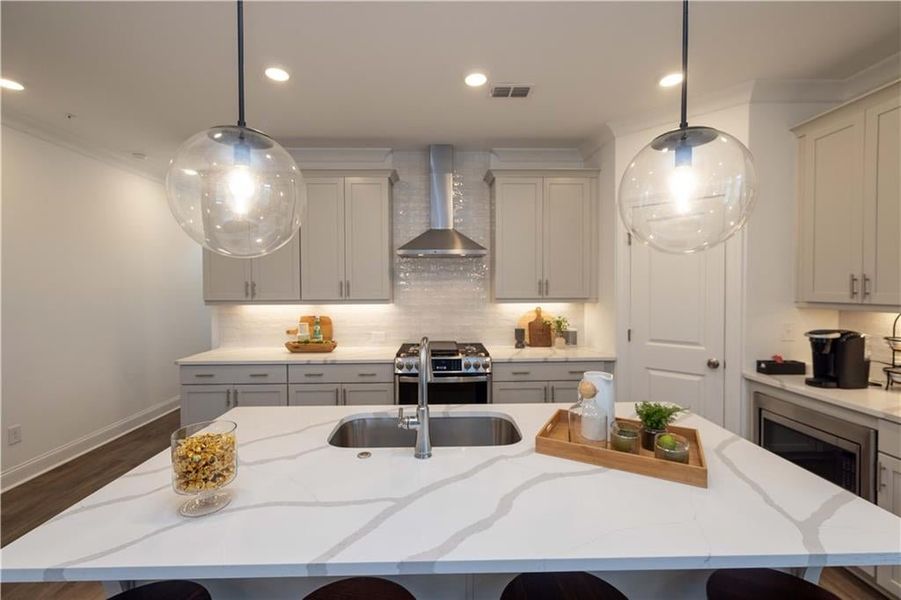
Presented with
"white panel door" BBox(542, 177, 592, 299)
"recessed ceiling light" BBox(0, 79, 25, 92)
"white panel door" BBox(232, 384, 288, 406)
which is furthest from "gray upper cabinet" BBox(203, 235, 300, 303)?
"white panel door" BBox(542, 177, 592, 299)

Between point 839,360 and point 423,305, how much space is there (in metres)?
2.92

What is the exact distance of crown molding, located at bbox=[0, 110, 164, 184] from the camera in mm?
2904

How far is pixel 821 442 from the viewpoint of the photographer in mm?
2080

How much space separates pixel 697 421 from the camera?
1.69 meters

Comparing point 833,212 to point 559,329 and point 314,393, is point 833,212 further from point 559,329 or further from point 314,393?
point 314,393

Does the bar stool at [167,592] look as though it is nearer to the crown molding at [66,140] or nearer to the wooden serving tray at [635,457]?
the wooden serving tray at [635,457]

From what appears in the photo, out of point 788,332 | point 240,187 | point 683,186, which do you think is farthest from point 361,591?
point 788,332

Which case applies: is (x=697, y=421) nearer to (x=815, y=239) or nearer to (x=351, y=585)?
(x=351, y=585)

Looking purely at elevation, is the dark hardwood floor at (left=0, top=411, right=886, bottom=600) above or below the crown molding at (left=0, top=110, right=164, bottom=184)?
below

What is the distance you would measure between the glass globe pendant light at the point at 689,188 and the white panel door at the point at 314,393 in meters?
2.63

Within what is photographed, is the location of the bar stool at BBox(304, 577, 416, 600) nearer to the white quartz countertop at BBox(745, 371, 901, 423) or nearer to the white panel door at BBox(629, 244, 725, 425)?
the white quartz countertop at BBox(745, 371, 901, 423)

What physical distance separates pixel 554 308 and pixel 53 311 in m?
4.33

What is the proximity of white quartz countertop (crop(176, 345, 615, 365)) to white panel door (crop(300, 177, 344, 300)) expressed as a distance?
529 millimetres

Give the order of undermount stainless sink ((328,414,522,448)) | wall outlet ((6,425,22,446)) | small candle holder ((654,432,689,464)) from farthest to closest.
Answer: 1. wall outlet ((6,425,22,446))
2. undermount stainless sink ((328,414,522,448))
3. small candle holder ((654,432,689,464))
